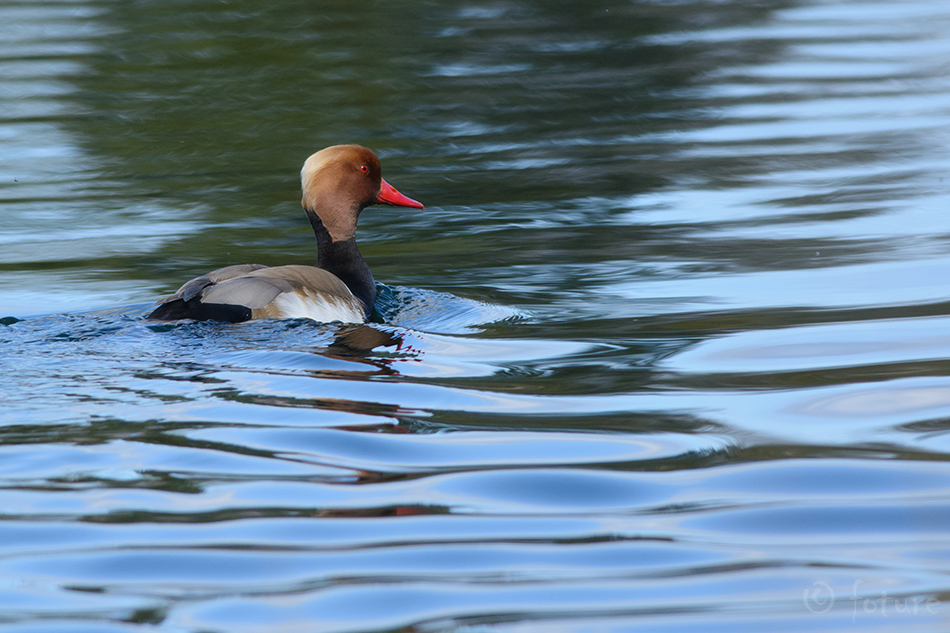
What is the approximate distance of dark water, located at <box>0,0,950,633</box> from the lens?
336 centimetres

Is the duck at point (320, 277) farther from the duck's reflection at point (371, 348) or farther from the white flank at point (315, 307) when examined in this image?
the duck's reflection at point (371, 348)

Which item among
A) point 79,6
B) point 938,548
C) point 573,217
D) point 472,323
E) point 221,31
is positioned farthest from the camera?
point 79,6

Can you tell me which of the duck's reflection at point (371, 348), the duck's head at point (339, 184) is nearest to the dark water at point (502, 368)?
the duck's reflection at point (371, 348)

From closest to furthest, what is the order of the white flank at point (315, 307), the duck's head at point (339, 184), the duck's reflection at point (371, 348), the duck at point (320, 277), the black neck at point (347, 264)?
1. the duck's reflection at point (371, 348)
2. the duck at point (320, 277)
3. the white flank at point (315, 307)
4. the black neck at point (347, 264)
5. the duck's head at point (339, 184)

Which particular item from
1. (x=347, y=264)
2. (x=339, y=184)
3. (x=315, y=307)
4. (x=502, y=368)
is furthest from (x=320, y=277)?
(x=502, y=368)

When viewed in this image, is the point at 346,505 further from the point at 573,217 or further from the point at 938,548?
the point at 573,217

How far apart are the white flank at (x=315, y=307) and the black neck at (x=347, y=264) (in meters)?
0.44

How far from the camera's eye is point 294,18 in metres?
19.1

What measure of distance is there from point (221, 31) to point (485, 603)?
1592cm

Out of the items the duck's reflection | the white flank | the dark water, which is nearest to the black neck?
the dark water

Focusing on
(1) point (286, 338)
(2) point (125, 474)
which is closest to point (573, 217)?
(1) point (286, 338)

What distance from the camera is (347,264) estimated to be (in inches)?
299

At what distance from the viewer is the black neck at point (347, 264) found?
292 inches

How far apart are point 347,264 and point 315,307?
1.17m
